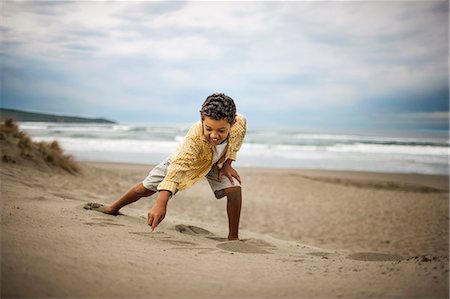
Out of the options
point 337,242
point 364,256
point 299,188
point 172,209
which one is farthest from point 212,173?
point 299,188

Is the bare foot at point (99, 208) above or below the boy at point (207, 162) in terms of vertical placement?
below

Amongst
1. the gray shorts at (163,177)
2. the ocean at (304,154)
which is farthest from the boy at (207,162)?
the ocean at (304,154)

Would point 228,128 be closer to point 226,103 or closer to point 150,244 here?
point 226,103

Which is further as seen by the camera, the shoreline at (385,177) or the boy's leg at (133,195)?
the shoreline at (385,177)

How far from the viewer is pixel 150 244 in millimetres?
2914

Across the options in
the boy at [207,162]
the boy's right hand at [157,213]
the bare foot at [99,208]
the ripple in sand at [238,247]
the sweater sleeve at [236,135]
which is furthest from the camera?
the bare foot at [99,208]

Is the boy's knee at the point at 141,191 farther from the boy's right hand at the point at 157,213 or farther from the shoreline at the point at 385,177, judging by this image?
the shoreline at the point at 385,177

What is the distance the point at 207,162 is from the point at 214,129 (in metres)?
0.39

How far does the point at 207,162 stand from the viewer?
357cm

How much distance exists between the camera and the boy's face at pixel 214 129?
3297 millimetres

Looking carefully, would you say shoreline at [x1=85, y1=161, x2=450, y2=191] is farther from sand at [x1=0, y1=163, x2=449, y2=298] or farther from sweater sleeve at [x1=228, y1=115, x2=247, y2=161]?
sweater sleeve at [x1=228, y1=115, x2=247, y2=161]

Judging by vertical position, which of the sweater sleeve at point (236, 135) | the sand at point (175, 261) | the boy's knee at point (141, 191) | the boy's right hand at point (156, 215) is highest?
the sweater sleeve at point (236, 135)

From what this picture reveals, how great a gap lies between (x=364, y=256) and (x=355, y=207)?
5.59 m

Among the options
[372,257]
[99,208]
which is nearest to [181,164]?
[99,208]
